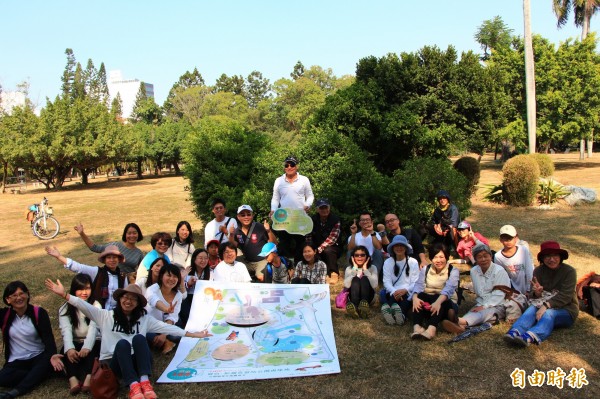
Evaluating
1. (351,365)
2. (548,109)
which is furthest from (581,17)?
(351,365)

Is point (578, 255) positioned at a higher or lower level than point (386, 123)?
lower

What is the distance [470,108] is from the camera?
17.0m

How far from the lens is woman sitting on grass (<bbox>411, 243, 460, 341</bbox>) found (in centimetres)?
493

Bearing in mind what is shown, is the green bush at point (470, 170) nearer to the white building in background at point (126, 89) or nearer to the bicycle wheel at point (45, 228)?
the bicycle wheel at point (45, 228)

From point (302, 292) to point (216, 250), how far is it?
137 cm

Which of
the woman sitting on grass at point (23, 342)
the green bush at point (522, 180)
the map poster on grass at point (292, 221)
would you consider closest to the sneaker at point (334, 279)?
the map poster on grass at point (292, 221)

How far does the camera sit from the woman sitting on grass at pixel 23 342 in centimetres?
412

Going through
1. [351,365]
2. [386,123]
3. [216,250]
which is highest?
[386,123]

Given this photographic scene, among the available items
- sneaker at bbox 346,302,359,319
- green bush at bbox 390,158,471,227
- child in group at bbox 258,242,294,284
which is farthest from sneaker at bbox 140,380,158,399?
green bush at bbox 390,158,471,227

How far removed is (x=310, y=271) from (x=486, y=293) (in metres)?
2.21

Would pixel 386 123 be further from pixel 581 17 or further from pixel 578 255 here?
pixel 581 17

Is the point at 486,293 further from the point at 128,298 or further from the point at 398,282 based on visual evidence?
the point at 128,298

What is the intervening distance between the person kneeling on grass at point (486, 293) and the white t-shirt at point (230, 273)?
2448mm

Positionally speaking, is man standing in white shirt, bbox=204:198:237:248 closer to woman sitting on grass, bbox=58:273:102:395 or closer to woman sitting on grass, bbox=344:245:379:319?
woman sitting on grass, bbox=344:245:379:319
